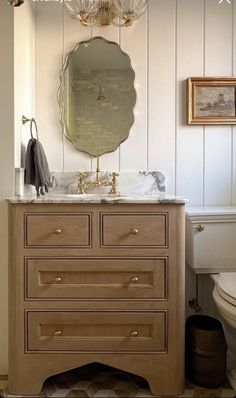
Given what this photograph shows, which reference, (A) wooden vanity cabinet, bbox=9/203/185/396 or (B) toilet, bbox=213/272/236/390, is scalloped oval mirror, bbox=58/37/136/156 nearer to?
(A) wooden vanity cabinet, bbox=9/203/185/396

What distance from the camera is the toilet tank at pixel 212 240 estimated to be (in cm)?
176

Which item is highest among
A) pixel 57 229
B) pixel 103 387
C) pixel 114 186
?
pixel 114 186

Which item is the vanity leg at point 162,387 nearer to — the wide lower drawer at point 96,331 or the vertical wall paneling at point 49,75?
the wide lower drawer at point 96,331

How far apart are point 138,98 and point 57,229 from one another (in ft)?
3.33

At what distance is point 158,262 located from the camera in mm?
1497

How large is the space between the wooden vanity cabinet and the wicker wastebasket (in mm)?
179

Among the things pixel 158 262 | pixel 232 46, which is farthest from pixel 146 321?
pixel 232 46

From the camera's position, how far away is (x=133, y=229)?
4.91 ft

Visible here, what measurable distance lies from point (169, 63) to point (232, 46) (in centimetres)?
41

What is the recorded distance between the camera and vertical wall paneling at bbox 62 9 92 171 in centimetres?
198

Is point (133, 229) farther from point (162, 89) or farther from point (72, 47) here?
point (72, 47)

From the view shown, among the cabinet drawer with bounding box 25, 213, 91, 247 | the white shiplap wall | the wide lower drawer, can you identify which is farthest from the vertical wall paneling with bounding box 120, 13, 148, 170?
the wide lower drawer

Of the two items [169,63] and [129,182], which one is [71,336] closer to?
[129,182]

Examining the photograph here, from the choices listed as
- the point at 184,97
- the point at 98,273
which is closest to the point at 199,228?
the point at 98,273
